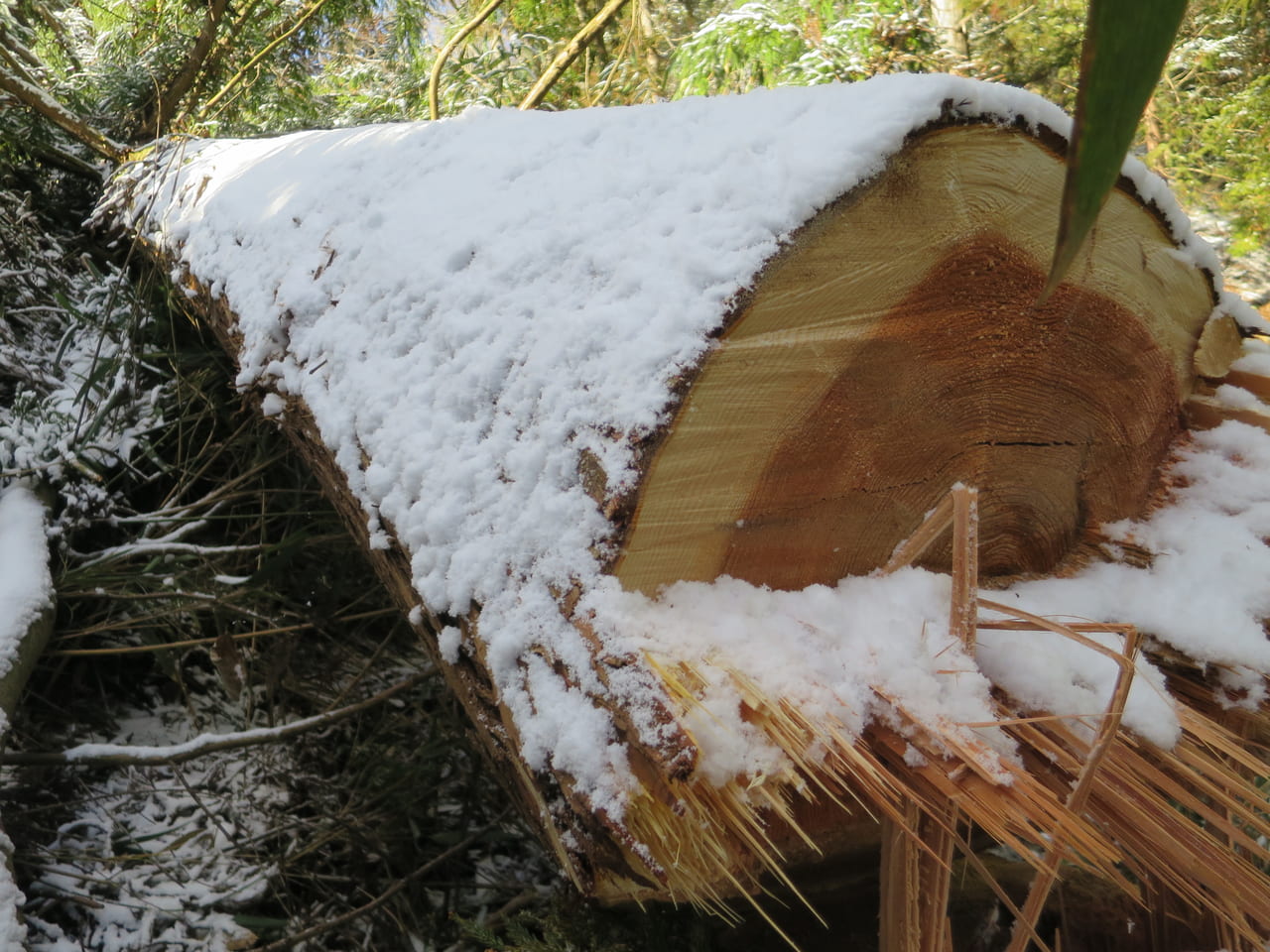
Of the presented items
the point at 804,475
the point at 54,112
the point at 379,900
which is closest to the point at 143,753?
the point at 379,900

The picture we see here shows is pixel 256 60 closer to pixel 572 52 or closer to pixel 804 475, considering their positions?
pixel 572 52

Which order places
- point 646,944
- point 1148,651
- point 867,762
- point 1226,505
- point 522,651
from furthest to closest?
point 646,944
point 1226,505
point 1148,651
point 522,651
point 867,762

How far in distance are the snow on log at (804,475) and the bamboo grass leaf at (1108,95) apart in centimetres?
52

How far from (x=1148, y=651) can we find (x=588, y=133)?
0.96 metres

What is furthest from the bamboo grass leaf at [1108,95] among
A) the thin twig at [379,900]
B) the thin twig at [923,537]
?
the thin twig at [379,900]

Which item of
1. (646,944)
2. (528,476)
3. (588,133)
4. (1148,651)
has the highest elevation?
(588,133)

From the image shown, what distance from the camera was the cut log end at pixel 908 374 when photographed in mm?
731

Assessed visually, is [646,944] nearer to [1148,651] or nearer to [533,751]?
[533,751]

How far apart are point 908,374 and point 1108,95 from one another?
0.65m

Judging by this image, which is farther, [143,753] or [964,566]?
[143,753]

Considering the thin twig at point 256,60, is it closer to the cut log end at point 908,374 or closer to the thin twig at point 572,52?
the thin twig at point 572,52

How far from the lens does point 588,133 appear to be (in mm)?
1062

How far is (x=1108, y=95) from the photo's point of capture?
0.18m

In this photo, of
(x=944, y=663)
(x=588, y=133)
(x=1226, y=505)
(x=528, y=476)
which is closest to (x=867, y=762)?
(x=944, y=663)
